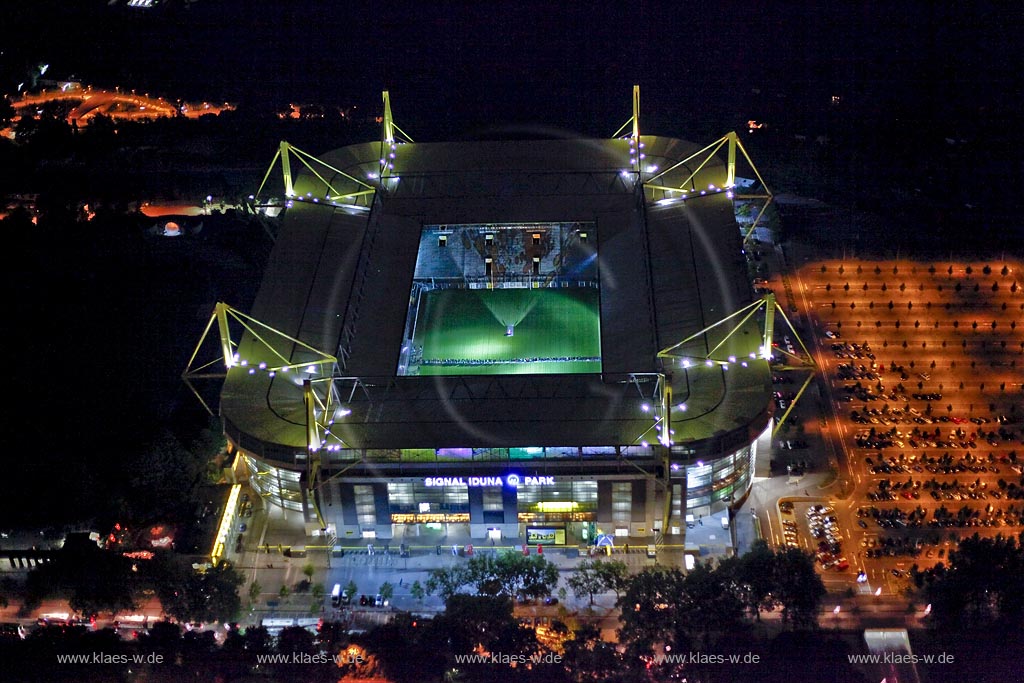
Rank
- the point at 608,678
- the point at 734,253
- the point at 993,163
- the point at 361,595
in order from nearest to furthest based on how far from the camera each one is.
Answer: the point at 608,678 → the point at 361,595 → the point at 734,253 → the point at 993,163

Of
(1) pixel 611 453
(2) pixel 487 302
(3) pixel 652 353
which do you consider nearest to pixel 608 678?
(1) pixel 611 453

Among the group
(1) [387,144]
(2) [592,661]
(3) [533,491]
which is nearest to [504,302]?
(3) [533,491]

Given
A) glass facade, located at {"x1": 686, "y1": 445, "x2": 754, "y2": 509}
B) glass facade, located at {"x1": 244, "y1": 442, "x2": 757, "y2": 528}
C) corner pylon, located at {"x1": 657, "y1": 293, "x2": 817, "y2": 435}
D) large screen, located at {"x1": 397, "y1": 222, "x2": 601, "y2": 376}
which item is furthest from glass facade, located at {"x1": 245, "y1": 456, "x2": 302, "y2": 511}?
corner pylon, located at {"x1": 657, "y1": 293, "x2": 817, "y2": 435}

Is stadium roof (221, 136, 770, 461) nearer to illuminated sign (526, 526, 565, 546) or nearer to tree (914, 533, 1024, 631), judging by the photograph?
illuminated sign (526, 526, 565, 546)

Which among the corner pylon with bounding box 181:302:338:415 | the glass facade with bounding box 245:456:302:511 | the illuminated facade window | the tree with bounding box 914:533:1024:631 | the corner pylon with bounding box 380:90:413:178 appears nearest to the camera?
the tree with bounding box 914:533:1024:631

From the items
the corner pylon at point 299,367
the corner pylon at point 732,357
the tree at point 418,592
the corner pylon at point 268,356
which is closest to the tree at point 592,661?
the tree at point 418,592

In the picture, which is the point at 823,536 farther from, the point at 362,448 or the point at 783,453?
the point at 362,448

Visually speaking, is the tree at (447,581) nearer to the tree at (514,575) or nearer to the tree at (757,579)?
the tree at (514,575)
